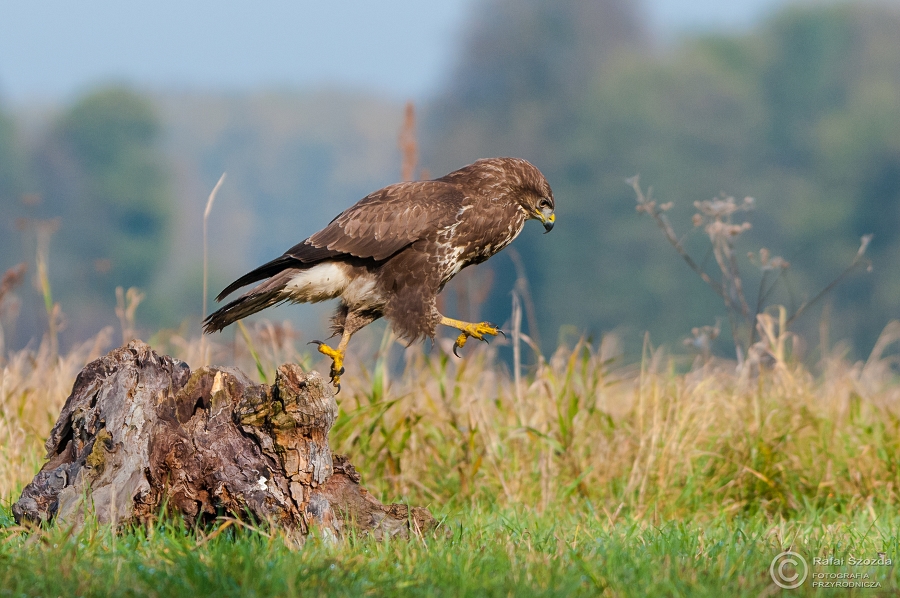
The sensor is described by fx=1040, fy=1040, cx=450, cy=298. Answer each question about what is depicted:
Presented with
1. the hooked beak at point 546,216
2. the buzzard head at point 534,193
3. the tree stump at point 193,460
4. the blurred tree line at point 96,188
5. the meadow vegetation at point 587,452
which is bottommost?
the meadow vegetation at point 587,452

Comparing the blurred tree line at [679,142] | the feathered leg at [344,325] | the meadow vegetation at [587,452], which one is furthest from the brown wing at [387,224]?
the blurred tree line at [679,142]

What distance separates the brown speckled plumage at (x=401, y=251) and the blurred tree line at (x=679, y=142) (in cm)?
3234

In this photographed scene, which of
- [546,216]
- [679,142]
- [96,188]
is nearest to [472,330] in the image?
[546,216]

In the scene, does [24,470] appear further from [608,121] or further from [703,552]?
[608,121]

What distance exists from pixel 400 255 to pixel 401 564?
196 cm

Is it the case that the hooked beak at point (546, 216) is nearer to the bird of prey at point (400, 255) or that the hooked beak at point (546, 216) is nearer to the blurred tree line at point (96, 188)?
the bird of prey at point (400, 255)

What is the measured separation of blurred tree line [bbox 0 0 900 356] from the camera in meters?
49.6

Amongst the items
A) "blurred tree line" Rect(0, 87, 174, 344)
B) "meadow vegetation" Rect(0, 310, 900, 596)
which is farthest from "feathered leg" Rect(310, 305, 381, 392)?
"blurred tree line" Rect(0, 87, 174, 344)

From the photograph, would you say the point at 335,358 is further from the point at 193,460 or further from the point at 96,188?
the point at 96,188

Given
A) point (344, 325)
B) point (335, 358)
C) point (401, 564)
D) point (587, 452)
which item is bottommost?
point (587, 452)

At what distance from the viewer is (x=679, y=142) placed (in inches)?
2266

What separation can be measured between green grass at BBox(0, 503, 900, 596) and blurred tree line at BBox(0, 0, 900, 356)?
116 feet

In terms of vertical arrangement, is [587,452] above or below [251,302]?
below

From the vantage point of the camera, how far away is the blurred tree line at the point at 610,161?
1951 inches
